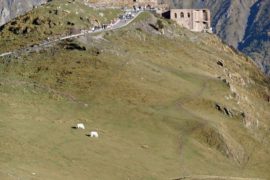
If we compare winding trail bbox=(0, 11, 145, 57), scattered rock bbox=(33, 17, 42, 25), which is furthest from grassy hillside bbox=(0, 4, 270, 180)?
scattered rock bbox=(33, 17, 42, 25)

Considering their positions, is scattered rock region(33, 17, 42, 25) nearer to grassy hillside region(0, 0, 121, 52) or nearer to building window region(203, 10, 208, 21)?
grassy hillside region(0, 0, 121, 52)

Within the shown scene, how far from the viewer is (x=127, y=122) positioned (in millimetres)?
105875

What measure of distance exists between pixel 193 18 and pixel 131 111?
81216mm

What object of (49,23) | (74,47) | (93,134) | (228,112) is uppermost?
(93,134)

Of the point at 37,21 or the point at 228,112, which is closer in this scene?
the point at 228,112

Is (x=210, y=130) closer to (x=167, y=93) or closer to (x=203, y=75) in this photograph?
(x=167, y=93)

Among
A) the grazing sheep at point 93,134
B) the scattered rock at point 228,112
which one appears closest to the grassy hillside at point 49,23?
the scattered rock at point 228,112

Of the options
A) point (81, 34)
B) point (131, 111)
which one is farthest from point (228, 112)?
point (81, 34)

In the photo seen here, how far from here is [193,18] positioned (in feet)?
615

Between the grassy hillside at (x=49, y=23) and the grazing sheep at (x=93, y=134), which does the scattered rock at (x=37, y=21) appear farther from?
the grazing sheep at (x=93, y=134)

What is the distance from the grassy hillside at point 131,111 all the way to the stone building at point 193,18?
1779 cm

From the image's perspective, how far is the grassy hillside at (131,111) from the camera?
82.9 m

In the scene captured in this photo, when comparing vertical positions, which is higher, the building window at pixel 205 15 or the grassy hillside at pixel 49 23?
the grassy hillside at pixel 49 23

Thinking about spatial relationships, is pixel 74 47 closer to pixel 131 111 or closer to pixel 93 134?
pixel 131 111
